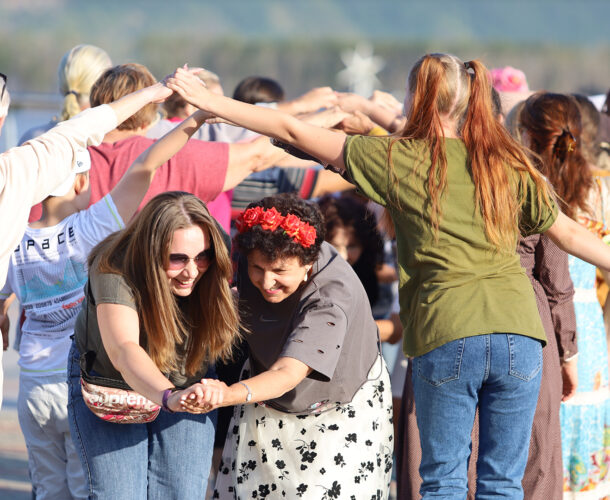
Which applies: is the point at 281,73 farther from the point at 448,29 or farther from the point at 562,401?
the point at 562,401

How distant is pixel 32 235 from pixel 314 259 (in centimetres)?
111

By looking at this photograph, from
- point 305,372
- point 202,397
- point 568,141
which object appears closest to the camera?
point 202,397

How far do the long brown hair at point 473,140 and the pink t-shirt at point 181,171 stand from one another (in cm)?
105

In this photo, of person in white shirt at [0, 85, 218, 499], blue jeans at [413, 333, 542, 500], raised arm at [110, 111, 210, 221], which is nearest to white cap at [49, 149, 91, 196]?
person in white shirt at [0, 85, 218, 499]

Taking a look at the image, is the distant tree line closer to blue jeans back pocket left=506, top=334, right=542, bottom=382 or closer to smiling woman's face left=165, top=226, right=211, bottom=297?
smiling woman's face left=165, top=226, right=211, bottom=297

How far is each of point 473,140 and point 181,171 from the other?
4.48 ft

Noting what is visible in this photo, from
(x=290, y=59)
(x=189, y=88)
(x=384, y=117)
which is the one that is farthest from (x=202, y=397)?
(x=290, y=59)

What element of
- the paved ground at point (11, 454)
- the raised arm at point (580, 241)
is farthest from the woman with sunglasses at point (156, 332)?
the paved ground at point (11, 454)

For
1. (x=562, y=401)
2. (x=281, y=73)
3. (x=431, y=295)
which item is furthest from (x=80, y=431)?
(x=281, y=73)

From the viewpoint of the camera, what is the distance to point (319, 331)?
290cm

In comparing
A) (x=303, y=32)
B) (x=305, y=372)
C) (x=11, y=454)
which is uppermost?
(x=303, y=32)

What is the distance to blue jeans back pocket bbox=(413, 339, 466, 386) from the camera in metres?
2.85

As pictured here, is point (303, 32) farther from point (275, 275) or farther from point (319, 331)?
point (319, 331)

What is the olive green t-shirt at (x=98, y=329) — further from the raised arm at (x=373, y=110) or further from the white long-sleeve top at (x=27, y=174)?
the raised arm at (x=373, y=110)
